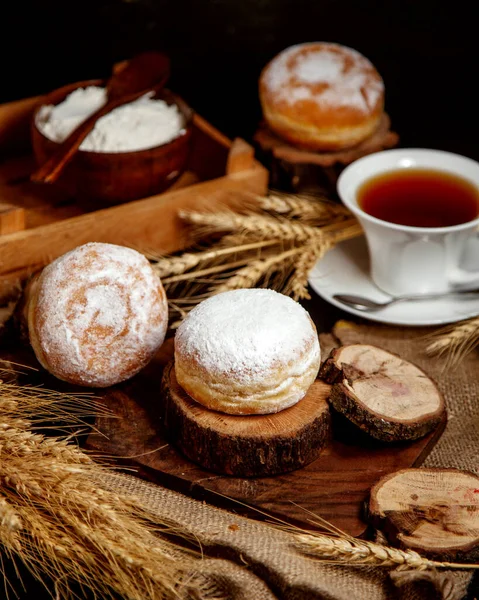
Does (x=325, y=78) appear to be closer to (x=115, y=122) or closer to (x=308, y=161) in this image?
(x=308, y=161)

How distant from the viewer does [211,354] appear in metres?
1.77

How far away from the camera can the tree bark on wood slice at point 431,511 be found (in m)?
1.58

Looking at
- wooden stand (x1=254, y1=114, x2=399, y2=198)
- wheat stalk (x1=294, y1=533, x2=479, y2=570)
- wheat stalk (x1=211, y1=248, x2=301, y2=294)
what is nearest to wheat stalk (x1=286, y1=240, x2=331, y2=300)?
wheat stalk (x1=211, y1=248, x2=301, y2=294)

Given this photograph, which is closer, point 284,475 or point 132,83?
point 284,475

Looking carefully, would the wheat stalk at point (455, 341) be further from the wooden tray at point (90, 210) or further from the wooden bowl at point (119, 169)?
the wooden bowl at point (119, 169)

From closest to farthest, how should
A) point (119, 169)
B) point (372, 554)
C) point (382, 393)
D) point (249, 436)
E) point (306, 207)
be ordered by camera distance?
point (372, 554) < point (249, 436) < point (382, 393) < point (119, 169) < point (306, 207)

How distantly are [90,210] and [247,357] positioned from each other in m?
1.12

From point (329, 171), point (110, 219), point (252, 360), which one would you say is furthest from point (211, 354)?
point (329, 171)

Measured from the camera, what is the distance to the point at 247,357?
175cm

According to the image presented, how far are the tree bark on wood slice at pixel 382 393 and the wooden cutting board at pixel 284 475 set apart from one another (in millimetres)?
64

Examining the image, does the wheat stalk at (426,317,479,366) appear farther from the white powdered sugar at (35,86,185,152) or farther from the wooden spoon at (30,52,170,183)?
the wooden spoon at (30,52,170,183)

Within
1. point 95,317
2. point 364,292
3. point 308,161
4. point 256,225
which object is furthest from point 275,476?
point 308,161

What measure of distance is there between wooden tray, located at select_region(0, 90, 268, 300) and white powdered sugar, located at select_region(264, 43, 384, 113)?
25cm

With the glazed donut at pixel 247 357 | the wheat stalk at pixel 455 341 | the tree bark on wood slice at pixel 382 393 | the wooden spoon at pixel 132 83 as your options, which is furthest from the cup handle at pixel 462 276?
the wooden spoon at pixel 132 83
